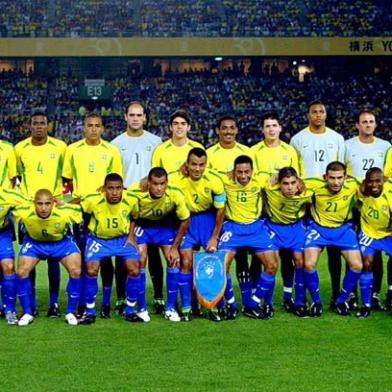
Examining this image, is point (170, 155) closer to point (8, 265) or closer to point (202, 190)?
point (202, 190)

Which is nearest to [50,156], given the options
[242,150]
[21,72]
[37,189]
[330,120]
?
[37,189]

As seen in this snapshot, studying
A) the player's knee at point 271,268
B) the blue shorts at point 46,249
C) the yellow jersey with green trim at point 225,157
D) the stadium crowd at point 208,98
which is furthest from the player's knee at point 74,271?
the stadium crowd at point 208,98

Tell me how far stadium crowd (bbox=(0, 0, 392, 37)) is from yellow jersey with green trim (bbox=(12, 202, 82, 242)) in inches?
1018

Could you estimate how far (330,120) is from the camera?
103 ft

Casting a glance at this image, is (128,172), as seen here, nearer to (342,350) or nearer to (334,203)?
(334,203)

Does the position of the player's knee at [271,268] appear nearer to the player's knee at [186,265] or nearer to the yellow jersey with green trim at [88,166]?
the player's knee at [186,265]

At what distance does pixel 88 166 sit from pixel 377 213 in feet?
8.53

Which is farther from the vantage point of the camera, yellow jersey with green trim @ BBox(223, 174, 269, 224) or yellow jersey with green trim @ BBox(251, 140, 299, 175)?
yellow jersey with green trim @ BBox(251, 140, 299, 175)

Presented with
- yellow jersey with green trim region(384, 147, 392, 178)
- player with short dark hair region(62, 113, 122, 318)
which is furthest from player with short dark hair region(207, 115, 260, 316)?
yellow jersey with green trim region(384, 147, 392, 178)

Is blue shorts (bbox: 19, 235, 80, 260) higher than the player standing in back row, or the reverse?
the player standing in back row

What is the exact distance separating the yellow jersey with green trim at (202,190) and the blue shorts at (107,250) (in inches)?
26.4

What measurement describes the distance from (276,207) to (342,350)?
5.70 feet

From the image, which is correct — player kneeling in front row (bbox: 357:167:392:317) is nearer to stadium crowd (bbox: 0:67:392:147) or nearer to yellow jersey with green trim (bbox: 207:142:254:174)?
yellow jersey with green trim (bbox: 207:142:254:174)

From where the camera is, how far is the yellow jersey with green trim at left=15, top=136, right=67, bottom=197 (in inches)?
285
